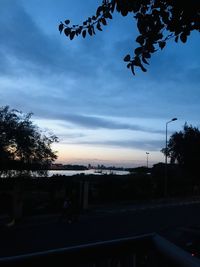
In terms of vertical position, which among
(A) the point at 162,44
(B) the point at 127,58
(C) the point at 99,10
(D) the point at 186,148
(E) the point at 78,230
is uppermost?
(D) the point at 186,148

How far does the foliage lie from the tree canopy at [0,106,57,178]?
28.1 m

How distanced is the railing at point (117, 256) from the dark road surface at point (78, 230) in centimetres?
1206

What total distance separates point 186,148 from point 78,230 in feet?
134

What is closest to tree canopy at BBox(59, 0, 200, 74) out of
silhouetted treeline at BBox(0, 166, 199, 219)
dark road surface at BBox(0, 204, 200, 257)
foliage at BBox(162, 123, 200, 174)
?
dark road surface at BBox(0, 204, 200, 257)

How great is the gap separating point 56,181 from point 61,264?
32.4 metres

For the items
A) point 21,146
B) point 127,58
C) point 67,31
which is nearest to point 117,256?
point 127,58

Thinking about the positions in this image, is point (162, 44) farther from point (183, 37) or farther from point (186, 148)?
point (186, 148)

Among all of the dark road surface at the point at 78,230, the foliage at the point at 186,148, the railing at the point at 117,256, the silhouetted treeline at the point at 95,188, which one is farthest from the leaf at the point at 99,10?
the foliage at the point at 186,148

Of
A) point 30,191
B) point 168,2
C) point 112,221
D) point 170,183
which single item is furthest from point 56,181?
point 168,2

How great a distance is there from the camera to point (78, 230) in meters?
21.4

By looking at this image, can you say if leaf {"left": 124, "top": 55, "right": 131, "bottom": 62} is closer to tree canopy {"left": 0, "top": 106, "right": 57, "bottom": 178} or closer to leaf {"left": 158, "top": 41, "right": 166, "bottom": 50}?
leaf {"left": 158, "top": 41, "right": 166, "bottom": 50}

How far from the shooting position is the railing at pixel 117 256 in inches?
95.8

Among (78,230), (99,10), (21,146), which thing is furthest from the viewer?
(21,146)

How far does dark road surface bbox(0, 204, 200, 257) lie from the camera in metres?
16.7
